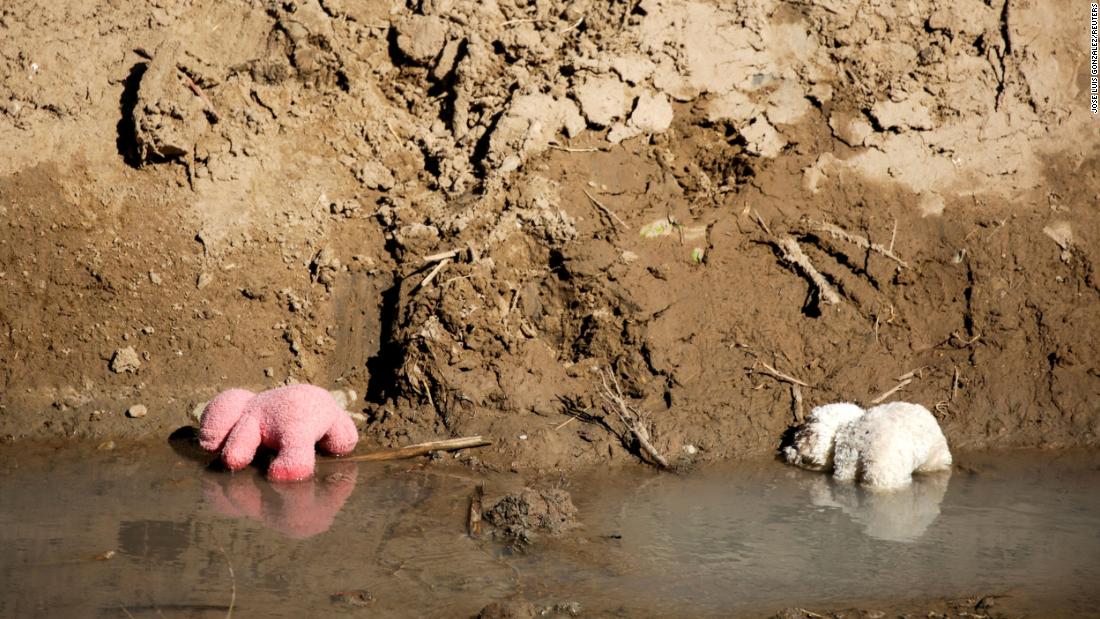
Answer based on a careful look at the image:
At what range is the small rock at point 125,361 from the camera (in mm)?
5656

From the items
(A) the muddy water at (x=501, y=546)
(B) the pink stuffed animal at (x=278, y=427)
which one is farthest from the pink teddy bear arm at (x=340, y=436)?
(A) the muddy water at (x=501, y=546)

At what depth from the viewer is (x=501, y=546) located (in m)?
4.20

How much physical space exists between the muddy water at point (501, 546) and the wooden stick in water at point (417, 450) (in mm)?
109

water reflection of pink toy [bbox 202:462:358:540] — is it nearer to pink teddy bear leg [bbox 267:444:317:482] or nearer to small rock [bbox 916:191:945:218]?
pink teddy bear leg [bbox 267:444:317:482]

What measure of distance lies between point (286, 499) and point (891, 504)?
2.84m

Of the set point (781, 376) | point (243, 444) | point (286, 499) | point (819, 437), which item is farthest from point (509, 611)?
point (781, 376)

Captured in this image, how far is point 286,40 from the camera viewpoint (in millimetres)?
6219

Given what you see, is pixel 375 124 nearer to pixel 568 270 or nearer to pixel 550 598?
pixel 568 270

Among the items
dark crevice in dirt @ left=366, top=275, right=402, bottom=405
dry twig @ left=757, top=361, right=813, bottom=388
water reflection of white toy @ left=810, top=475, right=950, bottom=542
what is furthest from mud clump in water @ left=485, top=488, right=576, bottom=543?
dry twig @ left=757, top=361, right=813, bottom=388

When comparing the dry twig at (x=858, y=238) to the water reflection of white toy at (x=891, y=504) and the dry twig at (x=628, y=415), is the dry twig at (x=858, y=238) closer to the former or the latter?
the water reflection of white toy at (x=891, y=504)

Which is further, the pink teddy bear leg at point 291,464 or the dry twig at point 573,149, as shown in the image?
the dry twig at point 573,149

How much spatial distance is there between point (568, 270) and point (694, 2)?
76.2 inches

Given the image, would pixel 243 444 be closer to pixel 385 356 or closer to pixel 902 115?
pixel 385 356

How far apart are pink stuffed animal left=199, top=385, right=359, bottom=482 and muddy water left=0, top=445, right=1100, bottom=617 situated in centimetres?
11
